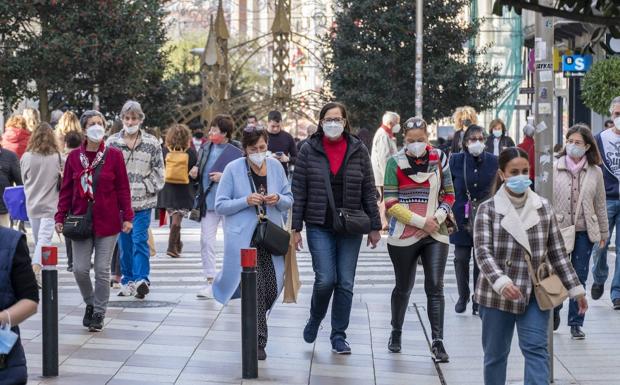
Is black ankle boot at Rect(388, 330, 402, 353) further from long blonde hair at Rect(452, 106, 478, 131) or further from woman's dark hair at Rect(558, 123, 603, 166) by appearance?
long blonde hair at Rect(452, 106, 478, 131)

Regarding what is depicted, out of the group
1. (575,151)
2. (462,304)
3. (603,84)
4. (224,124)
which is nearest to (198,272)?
(224,124)

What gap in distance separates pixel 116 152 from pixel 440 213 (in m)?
2.89

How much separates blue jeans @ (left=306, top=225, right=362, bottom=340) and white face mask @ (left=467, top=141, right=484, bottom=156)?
228 cm

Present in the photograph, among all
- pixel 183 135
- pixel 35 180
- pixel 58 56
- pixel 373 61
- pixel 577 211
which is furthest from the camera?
pixel 373 61

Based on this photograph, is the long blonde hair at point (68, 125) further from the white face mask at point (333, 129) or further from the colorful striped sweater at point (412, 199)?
the colorful striped sweater at point (412, 199)

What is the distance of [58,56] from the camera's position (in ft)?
98.7

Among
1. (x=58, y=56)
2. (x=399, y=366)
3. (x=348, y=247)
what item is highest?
(x=58, y=56)

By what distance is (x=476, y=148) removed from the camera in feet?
41.4

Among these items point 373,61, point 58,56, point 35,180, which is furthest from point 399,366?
point 373,61

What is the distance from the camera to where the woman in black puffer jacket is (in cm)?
1058

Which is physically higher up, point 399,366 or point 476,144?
point 476,144

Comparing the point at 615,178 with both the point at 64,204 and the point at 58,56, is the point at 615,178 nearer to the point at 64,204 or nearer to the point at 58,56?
the point at 64,204

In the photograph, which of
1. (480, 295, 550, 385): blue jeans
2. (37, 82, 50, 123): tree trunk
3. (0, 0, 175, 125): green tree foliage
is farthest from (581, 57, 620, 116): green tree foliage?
(480, 295, 550, 385): blue jeans

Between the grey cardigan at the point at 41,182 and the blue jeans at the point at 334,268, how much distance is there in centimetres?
478
